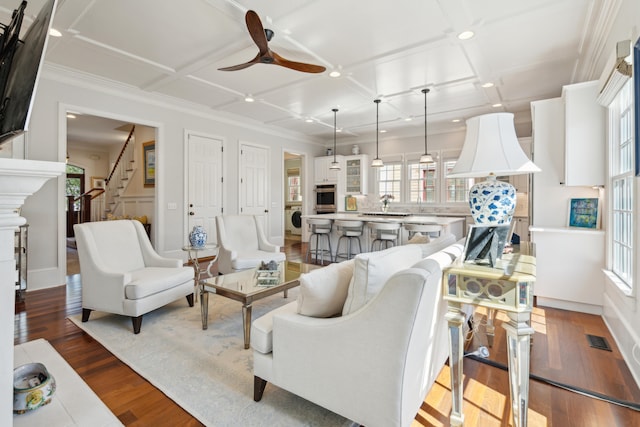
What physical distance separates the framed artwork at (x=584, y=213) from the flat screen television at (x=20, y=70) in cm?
433

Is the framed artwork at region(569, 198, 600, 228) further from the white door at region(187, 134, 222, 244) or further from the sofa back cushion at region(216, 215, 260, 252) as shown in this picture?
the white door at region(187, 134, 222, 244)

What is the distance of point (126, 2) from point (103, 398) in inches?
118

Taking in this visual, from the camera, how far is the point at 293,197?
10.2 meters

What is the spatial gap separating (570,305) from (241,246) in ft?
12.7

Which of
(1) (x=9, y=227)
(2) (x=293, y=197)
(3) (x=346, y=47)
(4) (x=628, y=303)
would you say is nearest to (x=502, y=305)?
(4) (x=628, y=303)

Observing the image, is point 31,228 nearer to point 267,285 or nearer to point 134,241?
point 134,241

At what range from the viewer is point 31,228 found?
3.84 metres

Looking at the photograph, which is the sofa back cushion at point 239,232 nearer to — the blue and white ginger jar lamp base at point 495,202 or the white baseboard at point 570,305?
the blue and white ginger jar lamp base at point 495,202

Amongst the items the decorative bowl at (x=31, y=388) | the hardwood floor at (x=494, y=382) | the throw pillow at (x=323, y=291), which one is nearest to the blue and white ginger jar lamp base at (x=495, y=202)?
the throw pillow at (x=323, y=291)

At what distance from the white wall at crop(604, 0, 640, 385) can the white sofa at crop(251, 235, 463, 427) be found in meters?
1.36

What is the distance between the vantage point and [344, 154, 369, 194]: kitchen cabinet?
7.82 metres

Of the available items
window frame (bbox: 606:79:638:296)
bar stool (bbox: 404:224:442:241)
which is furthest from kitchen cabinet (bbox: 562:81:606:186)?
bar stool (bbox: 404:224:442:241)

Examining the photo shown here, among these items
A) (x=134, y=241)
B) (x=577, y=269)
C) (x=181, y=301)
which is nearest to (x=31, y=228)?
(x=134, y=241)

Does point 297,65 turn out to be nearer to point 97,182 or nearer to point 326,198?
point 326,198
